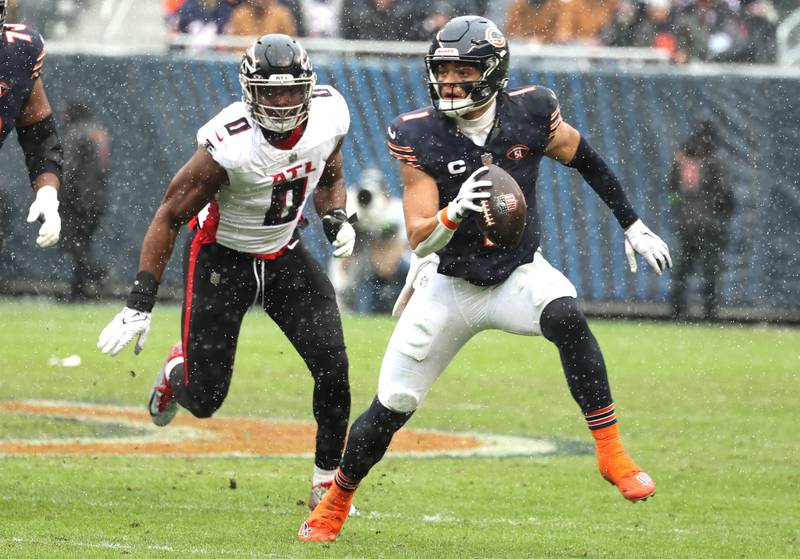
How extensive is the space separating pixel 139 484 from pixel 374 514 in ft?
3.70

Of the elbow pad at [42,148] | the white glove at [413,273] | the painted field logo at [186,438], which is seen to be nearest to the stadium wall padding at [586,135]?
the painted field logo at [186,438]

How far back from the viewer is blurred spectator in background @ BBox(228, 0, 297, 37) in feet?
45.2

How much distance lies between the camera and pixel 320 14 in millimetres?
14461

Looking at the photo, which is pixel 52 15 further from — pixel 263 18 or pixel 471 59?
pixel 471 59

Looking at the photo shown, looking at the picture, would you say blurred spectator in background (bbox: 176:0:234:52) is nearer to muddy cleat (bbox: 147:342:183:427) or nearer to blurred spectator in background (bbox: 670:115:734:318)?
blurred spectator in background (bbox: 670:115:734:318)

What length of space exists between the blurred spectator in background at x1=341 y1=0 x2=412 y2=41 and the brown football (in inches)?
367

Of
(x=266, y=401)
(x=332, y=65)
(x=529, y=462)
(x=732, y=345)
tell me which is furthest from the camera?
(x=332, y=65)

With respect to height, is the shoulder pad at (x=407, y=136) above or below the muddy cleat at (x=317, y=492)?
above

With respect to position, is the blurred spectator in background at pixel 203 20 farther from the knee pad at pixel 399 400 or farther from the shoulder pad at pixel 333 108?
the knee pad at pixel 399 400

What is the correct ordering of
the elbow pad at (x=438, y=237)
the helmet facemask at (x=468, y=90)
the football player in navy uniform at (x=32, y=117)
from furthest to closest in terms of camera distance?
the football player in navy uniform at (x=32, y=117) → the helmet facemask at (x=468, y=90) → the elbow pad at (x=438, y=237)

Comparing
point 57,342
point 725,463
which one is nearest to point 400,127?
point 725,463

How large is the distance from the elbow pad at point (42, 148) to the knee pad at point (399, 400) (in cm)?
180

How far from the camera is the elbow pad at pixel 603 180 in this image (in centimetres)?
558

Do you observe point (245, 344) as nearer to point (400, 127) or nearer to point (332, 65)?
point (332, 65)
